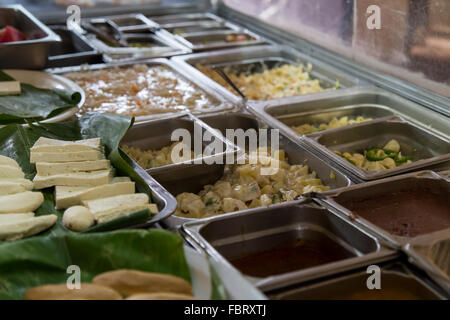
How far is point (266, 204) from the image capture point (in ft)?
7.07

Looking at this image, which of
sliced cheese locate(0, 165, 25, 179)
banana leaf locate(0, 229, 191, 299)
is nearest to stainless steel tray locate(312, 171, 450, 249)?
banana leaf locate(0, 229, 191, 299)

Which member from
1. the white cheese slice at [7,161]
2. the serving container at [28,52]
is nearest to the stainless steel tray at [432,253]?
the white cheese slice at [7,161]

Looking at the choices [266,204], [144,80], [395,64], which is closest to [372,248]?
[266,204]

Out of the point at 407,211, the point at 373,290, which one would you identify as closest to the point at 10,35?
the point at 407,211

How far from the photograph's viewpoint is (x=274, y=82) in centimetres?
339

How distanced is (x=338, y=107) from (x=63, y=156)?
59.3 inches

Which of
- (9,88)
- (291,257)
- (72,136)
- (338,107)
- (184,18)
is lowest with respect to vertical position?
(291,257)

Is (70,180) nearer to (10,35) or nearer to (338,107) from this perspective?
(338,107)

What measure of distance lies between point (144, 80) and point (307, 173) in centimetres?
129

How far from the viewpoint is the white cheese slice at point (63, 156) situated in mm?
2037

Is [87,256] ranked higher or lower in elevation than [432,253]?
higher

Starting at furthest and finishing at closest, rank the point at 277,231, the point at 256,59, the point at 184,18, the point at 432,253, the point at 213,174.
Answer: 1. the point at 184,18
2. the point at 256,59
3. the point at 213,174
4. the point at 277,231
5. the point at 432,253

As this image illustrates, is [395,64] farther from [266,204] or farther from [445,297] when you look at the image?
[445,297]

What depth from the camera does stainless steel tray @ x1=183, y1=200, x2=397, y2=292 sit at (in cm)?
185
